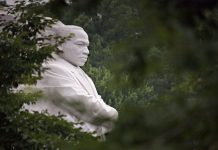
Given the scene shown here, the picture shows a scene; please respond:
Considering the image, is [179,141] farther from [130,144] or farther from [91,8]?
[91,8]

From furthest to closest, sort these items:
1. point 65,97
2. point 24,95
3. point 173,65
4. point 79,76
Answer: point 79,76 → point 65,97 → point 24,95 → point 173,65

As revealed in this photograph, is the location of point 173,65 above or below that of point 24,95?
above

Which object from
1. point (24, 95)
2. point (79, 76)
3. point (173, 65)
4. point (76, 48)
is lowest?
point (79, 76)

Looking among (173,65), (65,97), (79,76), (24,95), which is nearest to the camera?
(173,65)

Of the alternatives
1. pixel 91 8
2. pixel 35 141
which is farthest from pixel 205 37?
pixel 35 141

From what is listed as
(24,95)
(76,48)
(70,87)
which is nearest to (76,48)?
(76,48)

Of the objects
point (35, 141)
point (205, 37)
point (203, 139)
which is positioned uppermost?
point (205, 37)

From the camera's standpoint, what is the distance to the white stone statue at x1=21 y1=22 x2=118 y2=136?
24.0 feet

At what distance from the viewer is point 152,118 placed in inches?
86.9

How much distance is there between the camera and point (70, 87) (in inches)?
296

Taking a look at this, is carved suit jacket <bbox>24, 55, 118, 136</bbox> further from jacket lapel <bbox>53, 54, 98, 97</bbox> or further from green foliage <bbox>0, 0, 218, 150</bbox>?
green foliage <bbox>0, 0, 218, 150</bbox>

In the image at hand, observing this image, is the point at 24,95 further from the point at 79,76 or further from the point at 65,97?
the point at 79,76

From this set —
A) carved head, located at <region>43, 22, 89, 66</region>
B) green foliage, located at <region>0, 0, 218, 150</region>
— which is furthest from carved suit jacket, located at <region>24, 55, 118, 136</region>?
green foliage, located at <region>0, 0, 218, 150</region>

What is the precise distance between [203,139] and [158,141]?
26 cm
